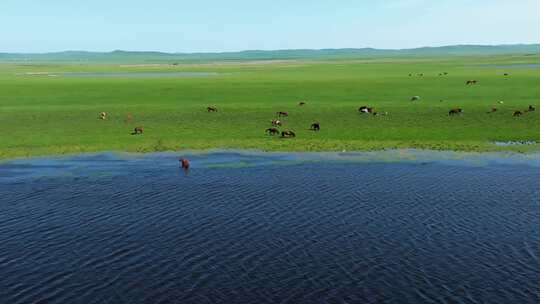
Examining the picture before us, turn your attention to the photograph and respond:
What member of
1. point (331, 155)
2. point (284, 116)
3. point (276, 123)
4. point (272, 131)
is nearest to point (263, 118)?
point (284, 116)

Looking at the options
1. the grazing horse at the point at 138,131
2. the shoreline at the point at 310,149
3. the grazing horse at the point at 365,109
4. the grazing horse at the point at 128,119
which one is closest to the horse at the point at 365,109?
the grazing horse at the point at 365,109

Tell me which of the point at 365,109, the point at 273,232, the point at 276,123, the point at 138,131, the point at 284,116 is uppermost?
the point at 365,109

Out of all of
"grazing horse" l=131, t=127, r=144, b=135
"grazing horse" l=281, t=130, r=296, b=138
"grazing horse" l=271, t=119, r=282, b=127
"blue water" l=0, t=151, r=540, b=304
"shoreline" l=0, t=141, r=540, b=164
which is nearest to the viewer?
"blue water" l=0, t=151, r=540, b=304

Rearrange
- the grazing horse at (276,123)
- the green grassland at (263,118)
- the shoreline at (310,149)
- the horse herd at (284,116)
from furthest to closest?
the grazing horse at (276,123) < the horse herd at (284,116) < the green grassland at (263,118) < the shoreline at (310,149)

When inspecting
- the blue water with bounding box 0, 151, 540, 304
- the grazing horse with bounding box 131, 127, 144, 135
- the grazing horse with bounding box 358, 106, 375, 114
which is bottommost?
the blue water with bounding box 0, 151, 540, 304

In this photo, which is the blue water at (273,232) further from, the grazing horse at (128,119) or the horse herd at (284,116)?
the grazing horse at (128,119)

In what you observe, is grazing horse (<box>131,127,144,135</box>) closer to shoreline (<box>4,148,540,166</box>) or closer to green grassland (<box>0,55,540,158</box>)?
green grassland (<box>0,55,540,158</box>)

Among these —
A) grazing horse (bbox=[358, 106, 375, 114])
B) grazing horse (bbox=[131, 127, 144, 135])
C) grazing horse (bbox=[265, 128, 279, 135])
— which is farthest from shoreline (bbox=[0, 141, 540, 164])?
grazing horse (bbox=[358, 106, 375, 114])

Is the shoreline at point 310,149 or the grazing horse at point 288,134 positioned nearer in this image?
the shoreline at point 310,149

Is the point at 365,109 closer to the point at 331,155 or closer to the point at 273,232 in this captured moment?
the point at 331,155
